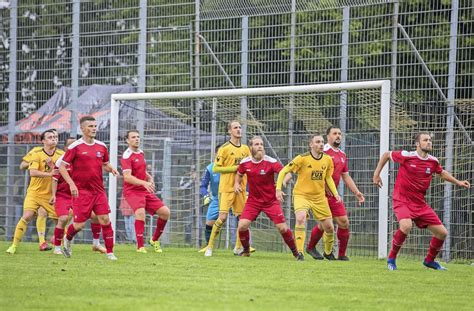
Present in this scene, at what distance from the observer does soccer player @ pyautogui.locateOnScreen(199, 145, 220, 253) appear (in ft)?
62.3

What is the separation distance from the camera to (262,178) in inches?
656

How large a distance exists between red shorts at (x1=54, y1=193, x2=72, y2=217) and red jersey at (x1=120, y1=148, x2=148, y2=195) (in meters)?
1.14

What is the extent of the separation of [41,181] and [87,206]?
11.7 feet

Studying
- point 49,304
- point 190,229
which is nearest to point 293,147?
point 190,229

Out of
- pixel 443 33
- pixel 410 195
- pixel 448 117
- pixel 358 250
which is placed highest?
pixel 443 33

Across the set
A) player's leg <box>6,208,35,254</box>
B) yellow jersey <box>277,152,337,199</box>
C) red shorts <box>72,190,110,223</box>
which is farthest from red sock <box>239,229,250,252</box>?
player's leg <box>6,208,35,254</box>

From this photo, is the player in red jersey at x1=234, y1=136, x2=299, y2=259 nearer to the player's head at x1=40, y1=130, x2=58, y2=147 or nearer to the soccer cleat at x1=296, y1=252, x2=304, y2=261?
the soccer cleat at x1=296, y1=252, x2=304, y2=261

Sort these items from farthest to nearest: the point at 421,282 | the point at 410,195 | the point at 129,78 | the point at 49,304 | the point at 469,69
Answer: the point at 129,78 → the point at 469,69 → the point at 410,195 → the point at 421,282 → the point at 49,304

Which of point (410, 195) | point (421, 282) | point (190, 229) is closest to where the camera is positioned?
point (421, 282)

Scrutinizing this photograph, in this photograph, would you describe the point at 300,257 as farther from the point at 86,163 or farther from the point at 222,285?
the point at 222,285

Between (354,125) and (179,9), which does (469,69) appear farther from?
(179,9)

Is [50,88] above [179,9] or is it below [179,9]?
below

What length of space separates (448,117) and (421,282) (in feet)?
22.8

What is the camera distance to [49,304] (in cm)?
923
